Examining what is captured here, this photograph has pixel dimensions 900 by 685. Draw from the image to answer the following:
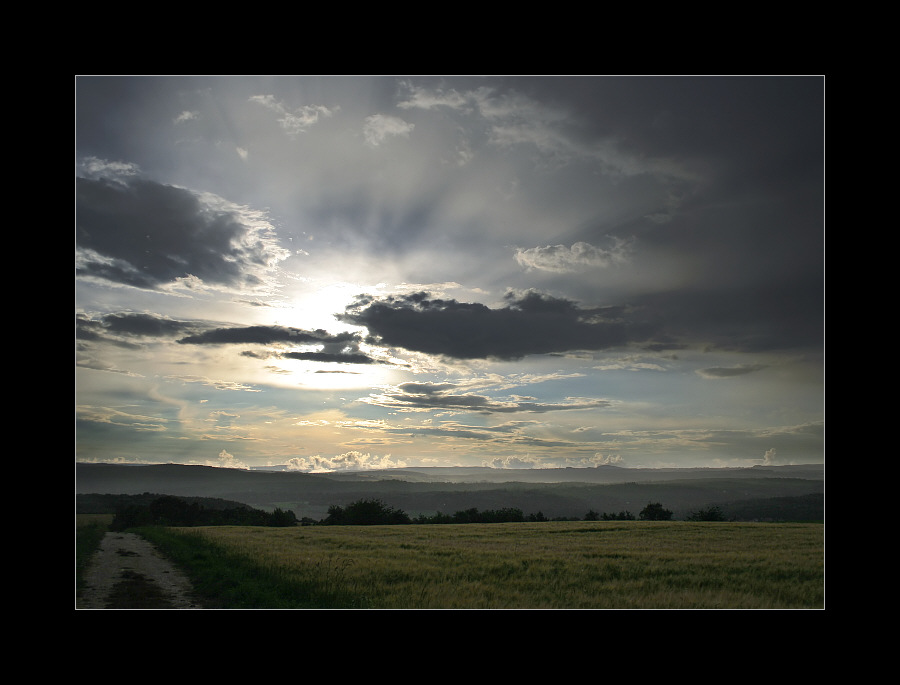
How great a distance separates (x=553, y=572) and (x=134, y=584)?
12300 millimetres

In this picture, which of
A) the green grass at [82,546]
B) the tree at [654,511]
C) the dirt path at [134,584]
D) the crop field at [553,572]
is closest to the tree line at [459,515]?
the tree at [654,511]

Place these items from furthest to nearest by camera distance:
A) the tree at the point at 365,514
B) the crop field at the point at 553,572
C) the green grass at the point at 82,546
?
the tree at the point at 365,514 → the green grass at the point at 82,546 → the crop field at the point at 553,572

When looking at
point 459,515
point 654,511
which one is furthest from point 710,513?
point 459,515

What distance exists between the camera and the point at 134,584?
596 inches

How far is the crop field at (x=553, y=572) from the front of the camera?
12180 mm

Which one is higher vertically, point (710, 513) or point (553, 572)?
point (553, 572)

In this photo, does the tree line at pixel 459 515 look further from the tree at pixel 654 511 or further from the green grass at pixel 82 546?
the green grass at pixel 82 546

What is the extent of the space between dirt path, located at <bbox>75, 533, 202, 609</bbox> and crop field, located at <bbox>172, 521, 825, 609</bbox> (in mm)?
2318

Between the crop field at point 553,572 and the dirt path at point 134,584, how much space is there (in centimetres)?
232

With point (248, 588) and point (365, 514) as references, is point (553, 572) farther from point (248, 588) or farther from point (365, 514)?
point (365, 514)

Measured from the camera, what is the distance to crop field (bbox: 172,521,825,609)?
12.2 metres
